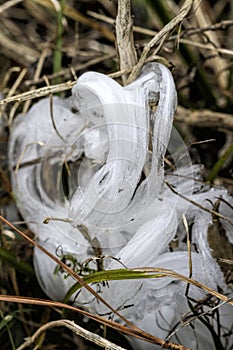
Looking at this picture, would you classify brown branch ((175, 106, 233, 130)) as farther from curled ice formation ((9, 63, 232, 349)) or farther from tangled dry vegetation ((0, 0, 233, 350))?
curled ice formation ((9, 63, 232, 349))

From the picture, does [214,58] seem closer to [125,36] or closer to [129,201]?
[125,36]

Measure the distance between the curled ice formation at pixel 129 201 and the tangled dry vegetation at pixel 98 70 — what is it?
4 cm

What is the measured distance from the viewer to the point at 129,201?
0.72 m

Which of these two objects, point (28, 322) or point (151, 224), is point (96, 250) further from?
point (28, 322)

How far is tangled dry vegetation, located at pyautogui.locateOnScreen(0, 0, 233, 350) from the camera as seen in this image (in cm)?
82

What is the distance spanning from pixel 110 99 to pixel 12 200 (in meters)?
0.43

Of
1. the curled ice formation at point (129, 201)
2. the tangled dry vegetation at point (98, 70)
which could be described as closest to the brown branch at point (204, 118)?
the tangled dry vegetation at point (98, 70)

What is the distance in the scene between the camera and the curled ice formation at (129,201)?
28.4 inches

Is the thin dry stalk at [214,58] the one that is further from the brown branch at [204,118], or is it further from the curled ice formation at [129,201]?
the curled ice formation at [129,201]

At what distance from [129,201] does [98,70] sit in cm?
53

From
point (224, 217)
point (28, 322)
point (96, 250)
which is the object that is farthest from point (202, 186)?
point (28, 322)

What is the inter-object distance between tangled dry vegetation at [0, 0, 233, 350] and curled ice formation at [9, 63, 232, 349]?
0.04m

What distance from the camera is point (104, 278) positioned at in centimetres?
71

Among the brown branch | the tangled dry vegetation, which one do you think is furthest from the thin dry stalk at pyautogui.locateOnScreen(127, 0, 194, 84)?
the brown branch
